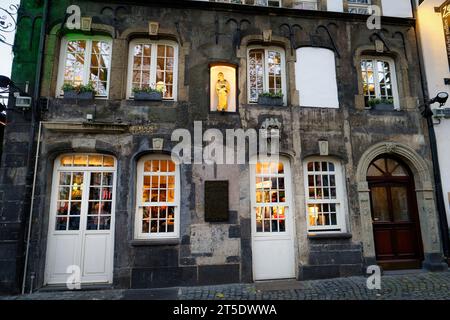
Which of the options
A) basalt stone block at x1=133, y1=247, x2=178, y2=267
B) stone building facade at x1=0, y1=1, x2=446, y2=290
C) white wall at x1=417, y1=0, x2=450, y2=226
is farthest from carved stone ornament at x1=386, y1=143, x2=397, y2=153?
basalt stone block at x1=133, y1=247, x2=178, y2=267

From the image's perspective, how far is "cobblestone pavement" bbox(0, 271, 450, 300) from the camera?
5570 mm

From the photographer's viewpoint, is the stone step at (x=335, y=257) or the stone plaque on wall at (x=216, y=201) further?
the stone step at (x=335, y=257)

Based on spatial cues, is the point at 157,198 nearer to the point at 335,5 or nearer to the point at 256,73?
the point at 256,73

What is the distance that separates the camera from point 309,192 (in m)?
7.26

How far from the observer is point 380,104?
7871 mm

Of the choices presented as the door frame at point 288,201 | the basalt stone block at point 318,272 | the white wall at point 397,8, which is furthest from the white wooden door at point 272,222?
the white wall at point 397,8

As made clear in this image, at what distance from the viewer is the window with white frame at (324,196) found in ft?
23.6

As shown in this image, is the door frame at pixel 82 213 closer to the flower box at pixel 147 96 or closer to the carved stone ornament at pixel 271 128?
the flower box at pixel 147 96

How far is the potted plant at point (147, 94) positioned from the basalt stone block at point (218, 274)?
4316 mm

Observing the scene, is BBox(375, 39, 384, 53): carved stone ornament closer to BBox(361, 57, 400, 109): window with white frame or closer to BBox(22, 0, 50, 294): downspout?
BBox(361, 57, 400, 109): window with white frame

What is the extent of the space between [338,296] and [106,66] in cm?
770

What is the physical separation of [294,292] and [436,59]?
26.1ft

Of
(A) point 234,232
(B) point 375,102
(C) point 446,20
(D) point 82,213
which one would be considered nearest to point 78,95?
(D) point 82,213
